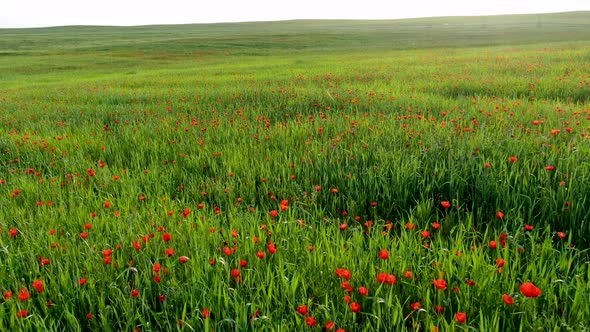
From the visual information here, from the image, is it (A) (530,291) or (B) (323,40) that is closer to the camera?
(A) (530,291)

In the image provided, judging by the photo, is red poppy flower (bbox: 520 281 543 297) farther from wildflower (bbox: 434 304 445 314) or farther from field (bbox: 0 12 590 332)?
wildflower (bbox: 434 304 445 314)

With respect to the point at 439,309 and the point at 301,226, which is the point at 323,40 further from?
the point at 439,309

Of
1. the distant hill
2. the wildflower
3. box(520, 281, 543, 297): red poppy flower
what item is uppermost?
the distant hill

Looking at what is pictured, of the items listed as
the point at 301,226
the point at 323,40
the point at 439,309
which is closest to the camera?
the point at 439,309

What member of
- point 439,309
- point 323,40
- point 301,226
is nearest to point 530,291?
point 439,309

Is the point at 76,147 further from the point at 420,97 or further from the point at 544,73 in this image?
the point at 544,73

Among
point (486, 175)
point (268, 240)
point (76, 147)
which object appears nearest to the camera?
point (268, 240)

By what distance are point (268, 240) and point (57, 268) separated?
117cm

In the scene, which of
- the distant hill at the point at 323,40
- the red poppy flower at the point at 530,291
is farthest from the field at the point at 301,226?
the distant hill at the point at 323,40

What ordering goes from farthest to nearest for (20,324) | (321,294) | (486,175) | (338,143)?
(338,143) → (486,175) → (321,294) → (20,324)

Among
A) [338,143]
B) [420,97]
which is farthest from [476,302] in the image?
[420,97]

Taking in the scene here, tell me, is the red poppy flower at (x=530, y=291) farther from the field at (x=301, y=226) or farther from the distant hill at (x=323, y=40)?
the distant hill at (x=323, y=40)

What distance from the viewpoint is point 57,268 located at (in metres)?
2.08

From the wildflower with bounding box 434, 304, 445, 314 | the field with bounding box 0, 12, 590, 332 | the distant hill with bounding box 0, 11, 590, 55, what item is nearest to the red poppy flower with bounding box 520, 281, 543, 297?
the field with bounding box 0, 12, 590, 332
